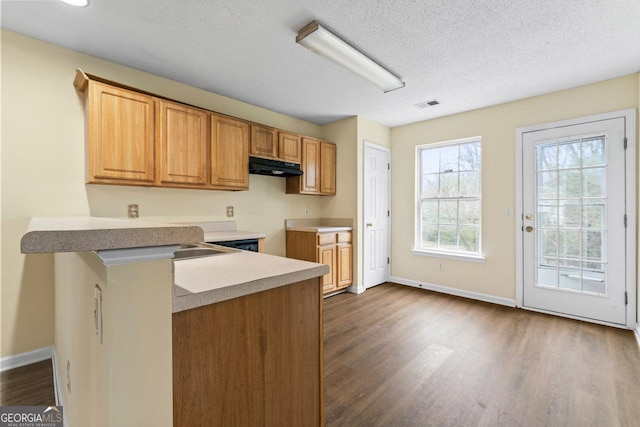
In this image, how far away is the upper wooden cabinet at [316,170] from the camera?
399cm

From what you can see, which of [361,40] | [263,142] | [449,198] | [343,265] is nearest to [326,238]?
[343,265]

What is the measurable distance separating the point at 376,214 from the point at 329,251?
113cm

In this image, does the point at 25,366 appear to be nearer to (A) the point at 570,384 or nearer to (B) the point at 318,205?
(B) the point at 318,205

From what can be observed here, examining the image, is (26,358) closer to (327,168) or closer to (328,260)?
(328,260)

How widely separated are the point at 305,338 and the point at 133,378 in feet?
2.06

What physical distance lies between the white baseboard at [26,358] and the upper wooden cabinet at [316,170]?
117 inches

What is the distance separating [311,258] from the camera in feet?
12.4

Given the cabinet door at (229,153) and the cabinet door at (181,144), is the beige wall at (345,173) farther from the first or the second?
the cabinet door at (181,144)

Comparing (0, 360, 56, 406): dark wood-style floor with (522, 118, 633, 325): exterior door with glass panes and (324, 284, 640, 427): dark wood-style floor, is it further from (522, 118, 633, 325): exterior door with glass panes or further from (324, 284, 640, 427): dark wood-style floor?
(522, 118, 633, 325): exterior door with glass panes

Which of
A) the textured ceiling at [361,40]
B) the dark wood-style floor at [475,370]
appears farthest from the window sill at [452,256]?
the textured ceiling at [361,40]

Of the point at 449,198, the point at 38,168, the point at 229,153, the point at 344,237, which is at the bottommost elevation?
the point at 344,237

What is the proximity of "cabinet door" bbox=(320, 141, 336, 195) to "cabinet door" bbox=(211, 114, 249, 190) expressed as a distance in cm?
132

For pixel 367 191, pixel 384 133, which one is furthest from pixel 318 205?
pixel 384 133

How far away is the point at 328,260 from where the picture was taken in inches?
153
